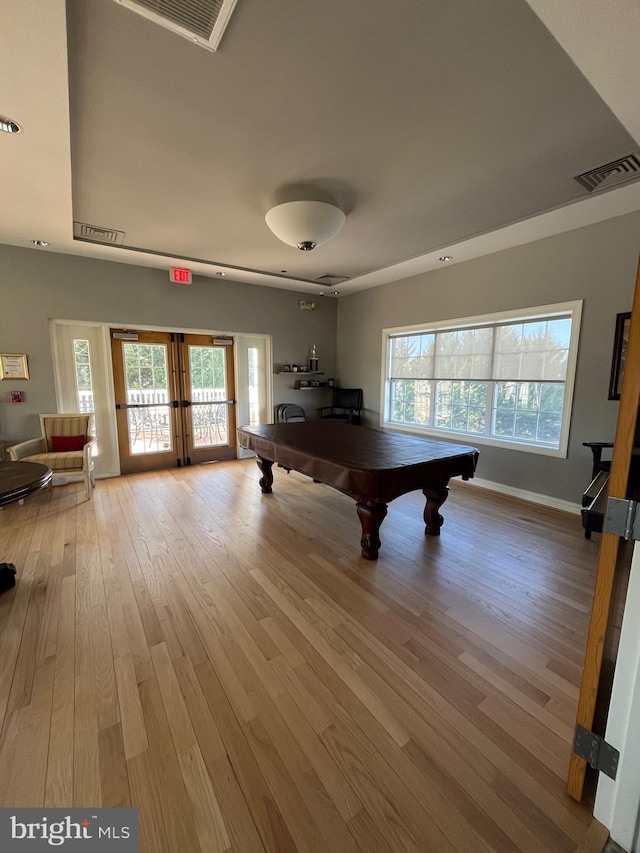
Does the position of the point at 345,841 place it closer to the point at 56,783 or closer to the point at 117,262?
the point at 56,783

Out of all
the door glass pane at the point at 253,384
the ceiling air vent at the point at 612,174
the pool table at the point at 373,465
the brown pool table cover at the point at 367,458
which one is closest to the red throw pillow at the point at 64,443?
the brown pool table cover at the point at 367,458

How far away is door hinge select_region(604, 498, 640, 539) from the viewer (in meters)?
0.94

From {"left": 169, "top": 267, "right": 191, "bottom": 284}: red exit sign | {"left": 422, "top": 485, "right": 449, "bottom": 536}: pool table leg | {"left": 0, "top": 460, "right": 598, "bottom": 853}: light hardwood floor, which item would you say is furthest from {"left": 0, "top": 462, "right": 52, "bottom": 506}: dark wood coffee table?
{"left": 169, "top": 267, "right": 191, "bottom": 284}: red exit sign

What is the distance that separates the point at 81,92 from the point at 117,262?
308 centimetres

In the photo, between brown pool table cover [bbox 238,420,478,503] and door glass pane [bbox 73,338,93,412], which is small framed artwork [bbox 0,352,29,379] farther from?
brown pool table cover [bbox 238,420,478,503]

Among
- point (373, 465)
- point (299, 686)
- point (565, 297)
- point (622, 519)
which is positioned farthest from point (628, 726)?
point (565, 297)

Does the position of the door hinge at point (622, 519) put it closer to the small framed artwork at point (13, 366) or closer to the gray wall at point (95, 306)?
the gray wall at point (95, 306)

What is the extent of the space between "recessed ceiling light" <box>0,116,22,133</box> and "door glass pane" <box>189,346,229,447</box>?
A: 10.9 ft

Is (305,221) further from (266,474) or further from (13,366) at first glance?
(13,366)

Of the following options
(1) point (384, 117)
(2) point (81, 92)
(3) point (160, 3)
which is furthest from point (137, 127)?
(1) point (384, 117)

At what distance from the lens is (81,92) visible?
1784 mm

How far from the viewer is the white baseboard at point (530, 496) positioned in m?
3.59

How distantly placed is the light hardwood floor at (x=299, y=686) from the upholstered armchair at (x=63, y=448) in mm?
1039

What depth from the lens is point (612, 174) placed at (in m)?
2.49
